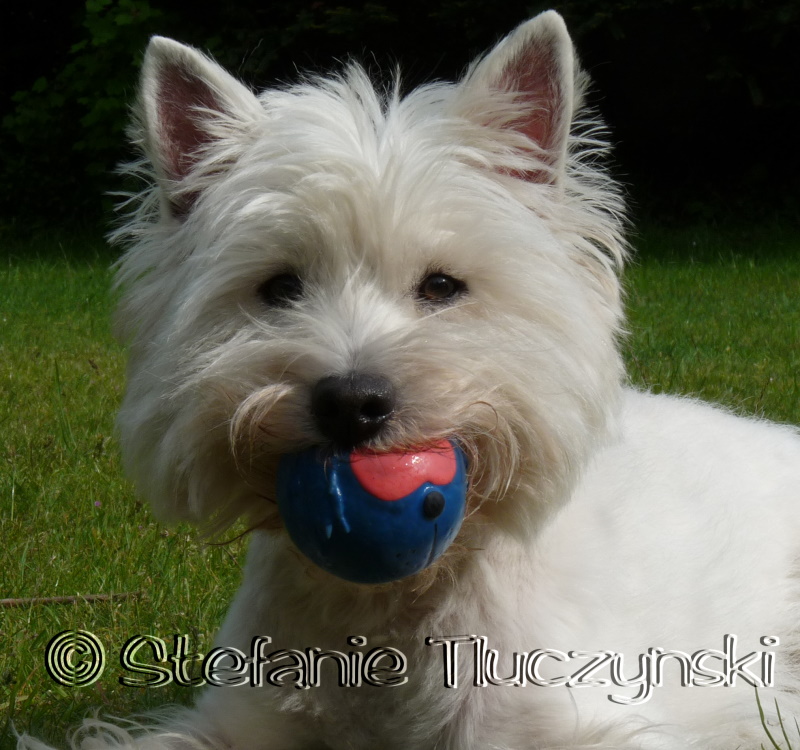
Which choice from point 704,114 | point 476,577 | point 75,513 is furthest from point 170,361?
point 704,114

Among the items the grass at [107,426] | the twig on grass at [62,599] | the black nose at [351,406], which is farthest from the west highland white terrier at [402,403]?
the twig on grass at [62,599]

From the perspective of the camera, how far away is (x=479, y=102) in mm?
3174

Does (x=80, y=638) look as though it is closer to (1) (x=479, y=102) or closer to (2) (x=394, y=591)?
(2) (x=394, y=591)

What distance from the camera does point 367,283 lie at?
290 centimetres

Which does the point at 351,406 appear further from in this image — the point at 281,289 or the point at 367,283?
the point at 281,289

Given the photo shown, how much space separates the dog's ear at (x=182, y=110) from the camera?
3.22 meters

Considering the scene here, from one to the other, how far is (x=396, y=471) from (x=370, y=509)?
4.1 inches

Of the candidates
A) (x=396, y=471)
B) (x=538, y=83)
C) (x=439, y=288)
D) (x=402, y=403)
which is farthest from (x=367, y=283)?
(x=538, y=83)

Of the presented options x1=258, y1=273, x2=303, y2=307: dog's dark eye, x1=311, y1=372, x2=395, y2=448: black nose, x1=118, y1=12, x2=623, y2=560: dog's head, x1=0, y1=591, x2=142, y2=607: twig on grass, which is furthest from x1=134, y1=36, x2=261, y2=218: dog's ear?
x1=0, y1=591, x2=142, y2=607: twig on grass

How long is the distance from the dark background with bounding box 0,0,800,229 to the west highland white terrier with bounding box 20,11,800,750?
10844 mm

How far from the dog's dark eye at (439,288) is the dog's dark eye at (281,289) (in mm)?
318

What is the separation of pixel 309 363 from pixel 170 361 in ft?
1.68

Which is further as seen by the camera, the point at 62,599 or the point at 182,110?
the point at 62,599

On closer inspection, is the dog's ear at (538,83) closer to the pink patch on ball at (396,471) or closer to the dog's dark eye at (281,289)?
the dog's dark eye at (281,289)
